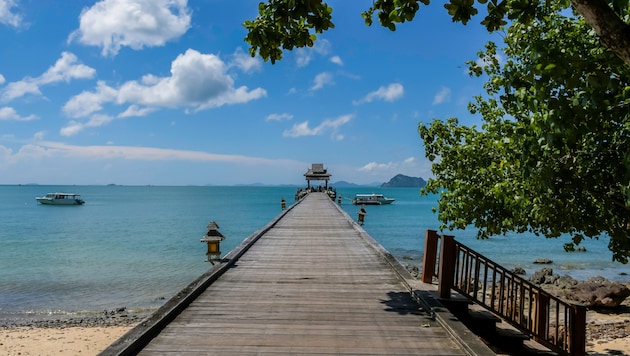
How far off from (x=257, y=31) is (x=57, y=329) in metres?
13.6

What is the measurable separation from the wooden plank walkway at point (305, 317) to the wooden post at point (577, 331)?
2.58 meters

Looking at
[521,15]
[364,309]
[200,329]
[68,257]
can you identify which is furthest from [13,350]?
[68,257]

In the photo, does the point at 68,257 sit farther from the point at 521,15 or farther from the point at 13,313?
the point at 521,15

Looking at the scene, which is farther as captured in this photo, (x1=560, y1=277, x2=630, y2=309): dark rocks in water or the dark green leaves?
(x1=560, y1=277, x2=630, y2=309): dark rocks in water

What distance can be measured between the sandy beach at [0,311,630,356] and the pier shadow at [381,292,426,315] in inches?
317

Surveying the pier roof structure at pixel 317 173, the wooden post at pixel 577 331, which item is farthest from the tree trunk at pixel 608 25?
the pier roof structure at pixel 317 173

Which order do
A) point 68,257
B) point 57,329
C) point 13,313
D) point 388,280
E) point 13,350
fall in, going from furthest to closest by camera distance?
point 68,257 < point 13,313 < point 57,329 < point 13,350 < point 388,280

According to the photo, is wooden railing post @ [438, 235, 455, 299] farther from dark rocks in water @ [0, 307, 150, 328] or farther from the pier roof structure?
the pier roof structure

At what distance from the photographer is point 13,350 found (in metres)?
13.0

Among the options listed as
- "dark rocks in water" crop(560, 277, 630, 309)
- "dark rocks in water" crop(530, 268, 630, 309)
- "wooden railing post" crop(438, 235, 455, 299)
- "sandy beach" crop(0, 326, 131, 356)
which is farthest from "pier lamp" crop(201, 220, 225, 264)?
"dark rocks in water" crop(560, 277, 630, 309)

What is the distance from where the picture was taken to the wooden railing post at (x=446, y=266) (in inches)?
253

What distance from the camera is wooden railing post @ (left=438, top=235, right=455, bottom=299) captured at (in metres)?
6.43

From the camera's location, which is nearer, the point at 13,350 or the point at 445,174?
the point at 445,174

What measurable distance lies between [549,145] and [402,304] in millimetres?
2891
